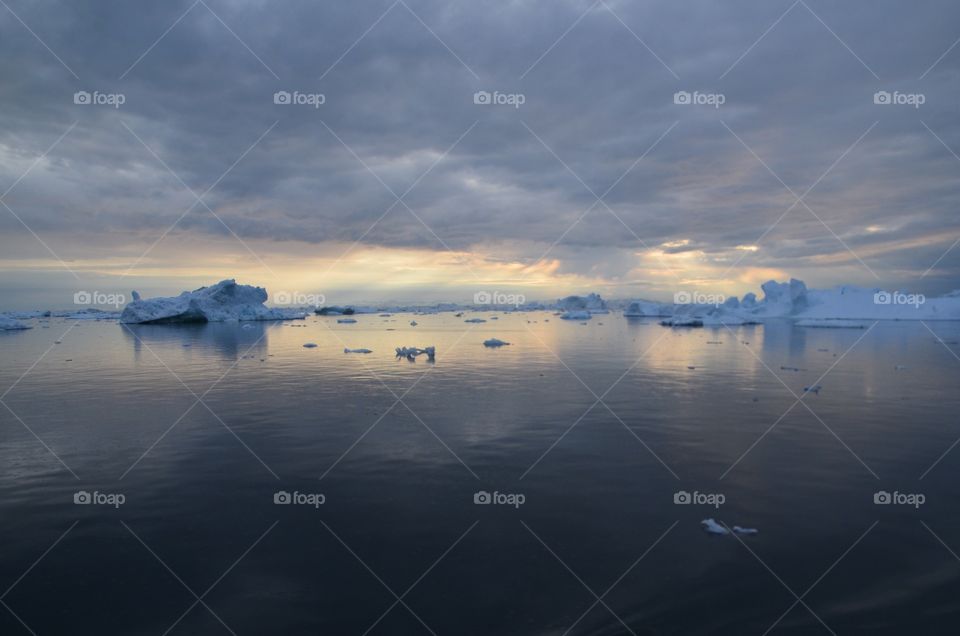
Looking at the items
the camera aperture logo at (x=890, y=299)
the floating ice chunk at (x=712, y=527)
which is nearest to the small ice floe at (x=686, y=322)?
the camera aperture logo at (x=890, y=299)

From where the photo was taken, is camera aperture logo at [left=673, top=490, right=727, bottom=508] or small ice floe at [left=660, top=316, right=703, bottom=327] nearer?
camera aperture logo at [left=673, top=490, right=727, bottom=508]

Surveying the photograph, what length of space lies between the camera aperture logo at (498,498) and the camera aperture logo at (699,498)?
8.73 feet

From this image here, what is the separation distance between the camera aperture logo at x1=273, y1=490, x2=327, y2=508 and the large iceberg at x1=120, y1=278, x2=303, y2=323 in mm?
68125

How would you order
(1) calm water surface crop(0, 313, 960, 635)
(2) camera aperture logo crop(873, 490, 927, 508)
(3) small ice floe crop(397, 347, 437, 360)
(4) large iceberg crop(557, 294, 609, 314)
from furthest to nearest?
(4) large iceberg crop(557, 294, 609, 314) → (3) small ice floe crop(397, 347, 437, 360) → (2) camera aperture logo crop(873, 490, 927, 508) → (1) calm water surface crop(0, 313, 960, 635)

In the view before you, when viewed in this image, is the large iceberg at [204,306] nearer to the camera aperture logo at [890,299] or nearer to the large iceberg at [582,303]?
the large iceberg at [582,303]

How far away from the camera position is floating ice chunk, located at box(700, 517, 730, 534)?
8070mm

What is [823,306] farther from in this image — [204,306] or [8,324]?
[8,324]

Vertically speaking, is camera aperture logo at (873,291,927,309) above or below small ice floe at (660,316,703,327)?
above

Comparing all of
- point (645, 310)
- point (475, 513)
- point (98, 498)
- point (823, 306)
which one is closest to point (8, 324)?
point (98, 498)

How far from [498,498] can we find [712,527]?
135 inches

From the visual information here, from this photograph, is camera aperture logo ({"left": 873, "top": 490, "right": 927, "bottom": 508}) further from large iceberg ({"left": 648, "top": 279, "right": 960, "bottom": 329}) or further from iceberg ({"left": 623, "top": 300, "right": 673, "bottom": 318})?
iceberg ({"left": 623, "top": 300, "right": 673, "bottom": 318})

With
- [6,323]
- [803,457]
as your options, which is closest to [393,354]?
[803,457]

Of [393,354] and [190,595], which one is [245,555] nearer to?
[190,595]

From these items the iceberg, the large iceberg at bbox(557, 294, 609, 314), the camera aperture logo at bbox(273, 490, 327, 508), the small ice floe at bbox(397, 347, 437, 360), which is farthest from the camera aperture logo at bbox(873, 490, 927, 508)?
the large iceberg at bbox(557, 294, 609, 314)
